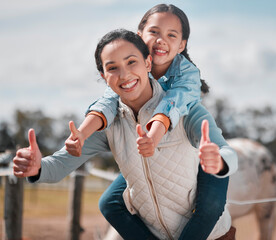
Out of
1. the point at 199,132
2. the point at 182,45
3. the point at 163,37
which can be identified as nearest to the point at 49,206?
the point at 182,45

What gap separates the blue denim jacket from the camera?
183cm

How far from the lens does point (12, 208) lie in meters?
4.00

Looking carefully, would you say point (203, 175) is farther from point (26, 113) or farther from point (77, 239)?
point (26, 113)

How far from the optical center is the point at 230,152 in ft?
5.53

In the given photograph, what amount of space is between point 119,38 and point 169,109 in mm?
390

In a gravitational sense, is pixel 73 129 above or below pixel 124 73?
below

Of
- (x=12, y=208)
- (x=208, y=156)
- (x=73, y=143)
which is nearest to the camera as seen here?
(x=208, y=156)

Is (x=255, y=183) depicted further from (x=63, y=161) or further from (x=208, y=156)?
(x=208, y=156)

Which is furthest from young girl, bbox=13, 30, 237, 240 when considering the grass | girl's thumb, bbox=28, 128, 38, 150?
the grass

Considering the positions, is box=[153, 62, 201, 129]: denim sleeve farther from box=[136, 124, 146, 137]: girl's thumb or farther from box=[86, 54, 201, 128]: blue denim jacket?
box=[136, 124, 146, 137]: girl's thumb

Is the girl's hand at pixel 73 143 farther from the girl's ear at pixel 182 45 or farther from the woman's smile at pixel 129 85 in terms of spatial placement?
the girl's ear at pixel 182 45

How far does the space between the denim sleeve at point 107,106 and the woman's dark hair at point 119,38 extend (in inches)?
4.8

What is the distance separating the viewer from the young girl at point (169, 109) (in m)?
1.76

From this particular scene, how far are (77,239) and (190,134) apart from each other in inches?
153
